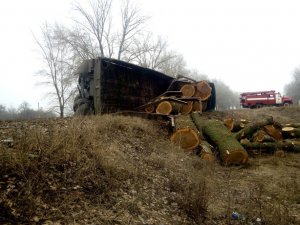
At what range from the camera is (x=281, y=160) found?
8.15 m

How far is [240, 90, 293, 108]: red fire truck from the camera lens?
25625 millimetres

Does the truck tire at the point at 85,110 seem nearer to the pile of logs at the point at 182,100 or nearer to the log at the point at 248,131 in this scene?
the pile of logs at the point at 182,100

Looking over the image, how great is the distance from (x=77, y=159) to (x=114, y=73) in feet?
20.2

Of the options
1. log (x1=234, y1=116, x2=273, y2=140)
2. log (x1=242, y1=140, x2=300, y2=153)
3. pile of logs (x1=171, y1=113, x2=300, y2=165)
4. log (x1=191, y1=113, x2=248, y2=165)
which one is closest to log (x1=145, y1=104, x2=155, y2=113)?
pile of logs (x1=171, y1=113, x2=300, y2=165)

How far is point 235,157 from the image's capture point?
734 centimetres

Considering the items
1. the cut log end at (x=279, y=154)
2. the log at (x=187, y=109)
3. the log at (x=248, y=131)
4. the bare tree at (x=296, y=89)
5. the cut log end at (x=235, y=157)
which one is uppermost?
the bare tree at (x=296, y=89)

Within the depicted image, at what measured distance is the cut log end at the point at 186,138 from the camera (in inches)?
311

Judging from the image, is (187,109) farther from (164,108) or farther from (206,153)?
(206,153)

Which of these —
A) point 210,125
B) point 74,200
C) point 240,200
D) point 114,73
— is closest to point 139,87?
point 114,73

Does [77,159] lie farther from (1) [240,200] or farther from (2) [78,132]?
(1) [240,200]

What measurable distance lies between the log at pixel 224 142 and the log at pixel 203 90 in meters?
2.84

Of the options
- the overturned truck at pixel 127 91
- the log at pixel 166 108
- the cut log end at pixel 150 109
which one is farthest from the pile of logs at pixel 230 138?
the cut log end at pixel 150 109

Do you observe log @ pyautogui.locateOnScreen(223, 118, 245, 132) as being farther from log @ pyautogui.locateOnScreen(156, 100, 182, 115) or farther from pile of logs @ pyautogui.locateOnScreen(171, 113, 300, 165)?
log @ pyautogui.locateOnScreen(156, 100, 182, 115)

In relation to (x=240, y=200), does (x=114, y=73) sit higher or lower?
higher
